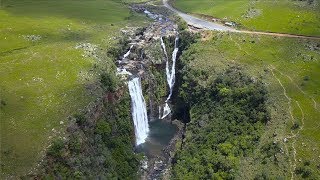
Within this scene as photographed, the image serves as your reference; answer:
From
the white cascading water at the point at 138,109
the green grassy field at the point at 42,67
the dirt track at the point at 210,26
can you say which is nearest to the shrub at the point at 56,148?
the green grassy field at the point at 42,67

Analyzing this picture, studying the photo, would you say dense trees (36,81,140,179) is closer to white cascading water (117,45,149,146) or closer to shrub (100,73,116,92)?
shrub (100,73,116,92)

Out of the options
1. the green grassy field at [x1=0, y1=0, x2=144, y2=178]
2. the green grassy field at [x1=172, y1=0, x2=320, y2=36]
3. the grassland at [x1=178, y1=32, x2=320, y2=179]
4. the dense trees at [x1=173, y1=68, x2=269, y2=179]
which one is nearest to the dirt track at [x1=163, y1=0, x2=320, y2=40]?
the green grassy field at [x1=172, y1=0, x2=320, y2=36]

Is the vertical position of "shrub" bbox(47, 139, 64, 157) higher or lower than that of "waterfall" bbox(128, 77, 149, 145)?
higher

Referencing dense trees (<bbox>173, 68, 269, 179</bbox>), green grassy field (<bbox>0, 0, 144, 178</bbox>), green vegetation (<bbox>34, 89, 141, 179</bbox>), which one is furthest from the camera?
dense trees (<bbox>173, 68, 269, 179</bbox>)

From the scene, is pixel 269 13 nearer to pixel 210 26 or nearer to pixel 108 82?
pixel 210 26

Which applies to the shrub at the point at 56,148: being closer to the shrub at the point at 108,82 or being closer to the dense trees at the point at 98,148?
the dense trees at the point at 98,148

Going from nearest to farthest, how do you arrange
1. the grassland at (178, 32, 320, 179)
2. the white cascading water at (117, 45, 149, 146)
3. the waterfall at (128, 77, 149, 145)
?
the grassland at (178, 32, 320, 179)
the white cascading water at (117, 45, 149, 146)
the waterfall at (128, 77, 149, 145)
